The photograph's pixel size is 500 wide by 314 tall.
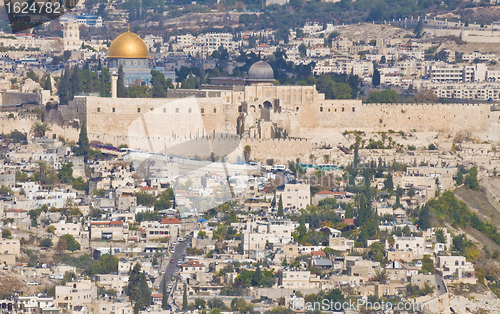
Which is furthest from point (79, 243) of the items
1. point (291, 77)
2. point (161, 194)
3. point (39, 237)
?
point (291, 77)

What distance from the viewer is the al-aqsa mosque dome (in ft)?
189

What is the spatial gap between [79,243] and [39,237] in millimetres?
1158

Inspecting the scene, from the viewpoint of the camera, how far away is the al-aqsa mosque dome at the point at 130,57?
189ft

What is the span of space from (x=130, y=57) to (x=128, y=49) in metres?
0.34

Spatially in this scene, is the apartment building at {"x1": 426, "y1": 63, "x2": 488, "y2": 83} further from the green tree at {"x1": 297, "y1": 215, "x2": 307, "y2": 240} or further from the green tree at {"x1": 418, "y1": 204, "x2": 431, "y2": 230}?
the green tree at {"x1": 297, "y1": 215, "x2": 307, "y2": 240}

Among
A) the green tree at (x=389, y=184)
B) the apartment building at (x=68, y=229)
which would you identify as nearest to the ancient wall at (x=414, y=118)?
the green tree at (x=389, y=184)

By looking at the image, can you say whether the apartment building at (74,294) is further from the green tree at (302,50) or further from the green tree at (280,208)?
the green tree at (302,50)

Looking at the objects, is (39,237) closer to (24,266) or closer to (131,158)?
(24,266)

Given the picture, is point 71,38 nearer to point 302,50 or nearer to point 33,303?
point 302,50

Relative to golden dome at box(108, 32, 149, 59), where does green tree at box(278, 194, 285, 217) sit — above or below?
below

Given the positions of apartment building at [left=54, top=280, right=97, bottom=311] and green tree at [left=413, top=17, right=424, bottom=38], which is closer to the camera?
apartment building at [left=54, top=280, right=97, bottom=311]

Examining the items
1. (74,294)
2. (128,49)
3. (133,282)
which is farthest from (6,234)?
(128,49)

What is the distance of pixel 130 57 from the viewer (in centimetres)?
5797

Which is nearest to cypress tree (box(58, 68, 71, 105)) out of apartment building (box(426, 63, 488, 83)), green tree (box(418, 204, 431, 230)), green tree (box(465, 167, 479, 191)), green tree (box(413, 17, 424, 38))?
green tree (box(465, 167, 479, 191))
